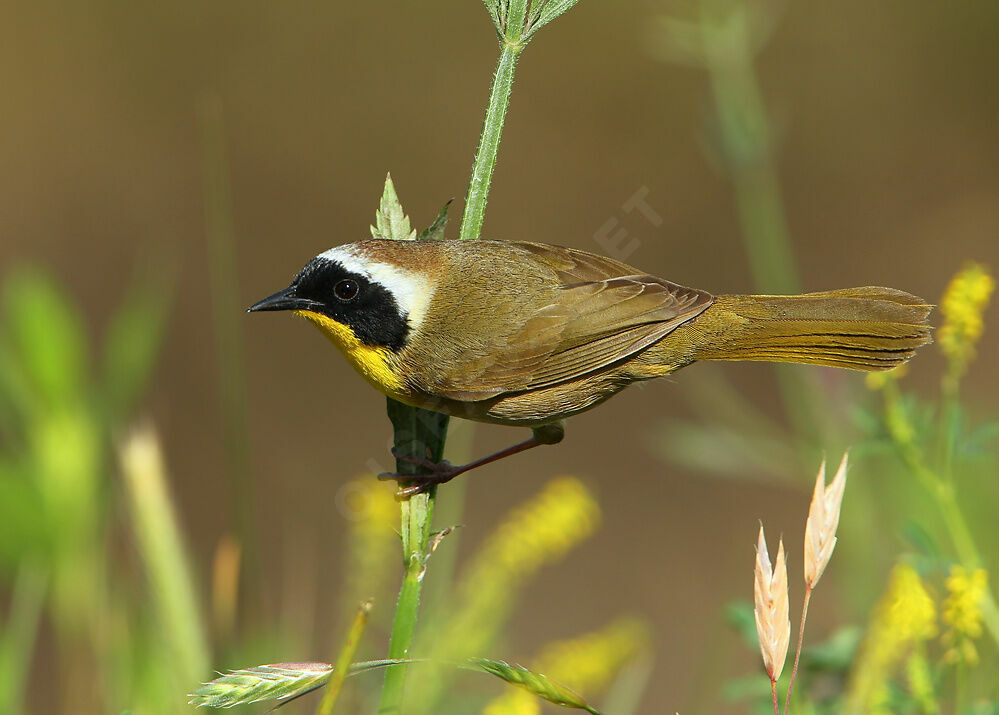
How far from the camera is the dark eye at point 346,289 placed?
2703 millimetres

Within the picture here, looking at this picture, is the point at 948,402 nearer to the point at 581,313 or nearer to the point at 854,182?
the point at 581,313

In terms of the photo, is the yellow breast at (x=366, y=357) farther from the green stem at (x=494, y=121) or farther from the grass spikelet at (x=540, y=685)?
the grass spikelet at (x=540, y=685)

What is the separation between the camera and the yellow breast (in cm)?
268

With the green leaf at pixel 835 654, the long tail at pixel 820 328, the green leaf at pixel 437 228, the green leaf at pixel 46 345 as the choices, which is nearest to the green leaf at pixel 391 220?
the green leaf at pixel 437 228

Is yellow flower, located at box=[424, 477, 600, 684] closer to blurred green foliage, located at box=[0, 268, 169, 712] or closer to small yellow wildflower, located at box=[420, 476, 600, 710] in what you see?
small yellow wildflower, located at box=[420, 476, 600, 710]

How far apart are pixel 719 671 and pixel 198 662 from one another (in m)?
1.19

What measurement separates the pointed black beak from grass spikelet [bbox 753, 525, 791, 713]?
148cm

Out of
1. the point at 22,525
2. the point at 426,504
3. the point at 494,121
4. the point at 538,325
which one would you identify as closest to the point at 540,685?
the point at 426,504

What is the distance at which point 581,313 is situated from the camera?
304 cm

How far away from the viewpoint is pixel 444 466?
2.73 m

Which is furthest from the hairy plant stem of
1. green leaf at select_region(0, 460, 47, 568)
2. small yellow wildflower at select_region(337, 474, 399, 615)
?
green leaf at select_region(0, 460, 47, 568)

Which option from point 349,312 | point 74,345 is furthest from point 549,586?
point 74,345

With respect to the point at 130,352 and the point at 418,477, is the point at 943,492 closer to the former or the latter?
the point at 418,477

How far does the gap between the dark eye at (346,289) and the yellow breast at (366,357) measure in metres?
0.07
